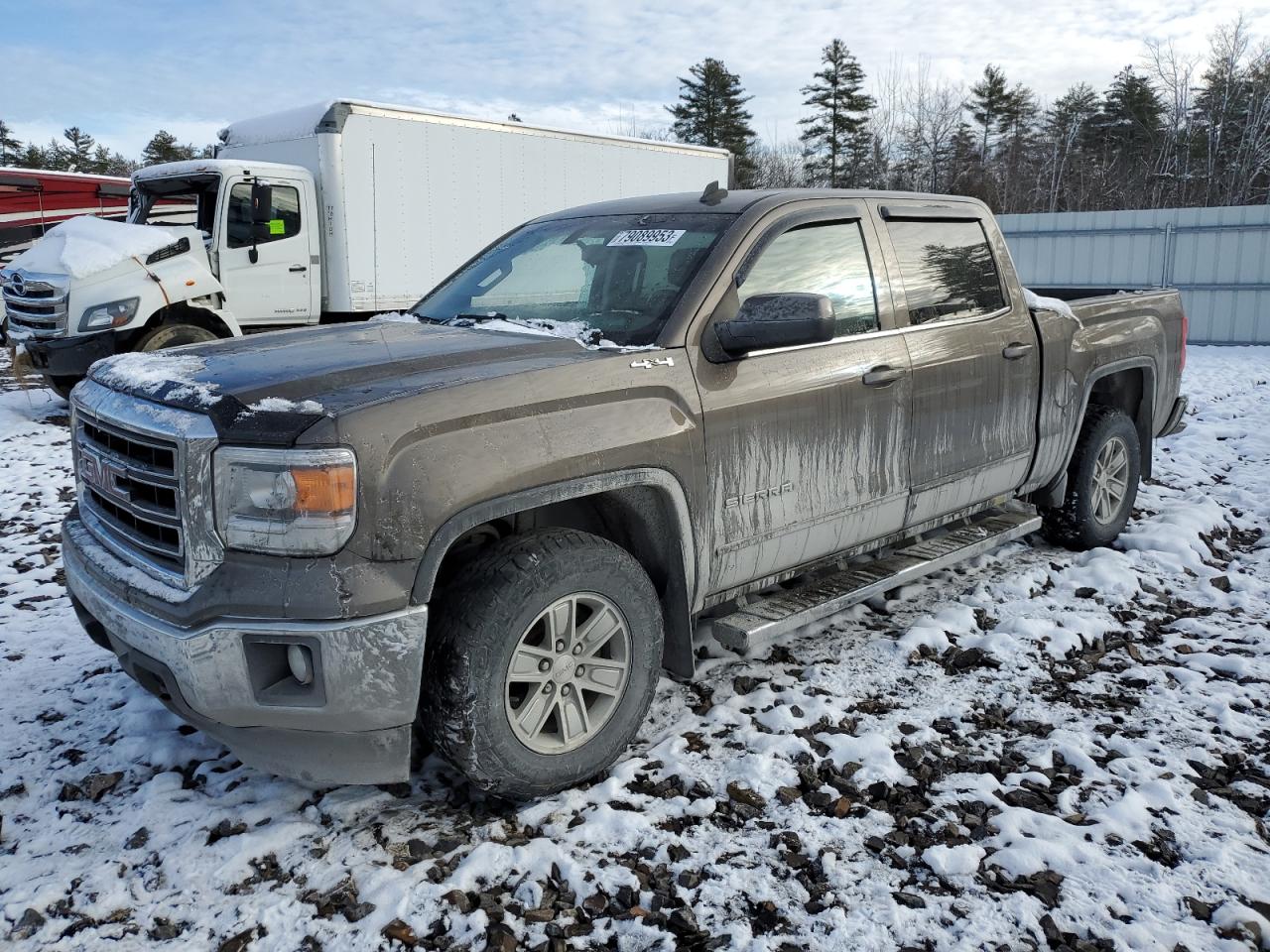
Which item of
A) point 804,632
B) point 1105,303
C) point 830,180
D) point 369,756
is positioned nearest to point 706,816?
point 369,756

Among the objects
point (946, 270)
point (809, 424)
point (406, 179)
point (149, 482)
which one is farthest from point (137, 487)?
point (406, 179)

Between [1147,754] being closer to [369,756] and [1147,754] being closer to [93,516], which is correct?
[369,756]

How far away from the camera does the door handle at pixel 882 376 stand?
383 cm

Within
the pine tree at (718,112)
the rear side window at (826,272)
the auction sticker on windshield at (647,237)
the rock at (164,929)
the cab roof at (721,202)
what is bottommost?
the rock at (164,929)

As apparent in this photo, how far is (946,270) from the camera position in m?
4.48

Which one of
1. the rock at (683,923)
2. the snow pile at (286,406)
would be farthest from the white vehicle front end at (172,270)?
the rock at (683,923)

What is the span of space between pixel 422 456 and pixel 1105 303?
432 centimetres

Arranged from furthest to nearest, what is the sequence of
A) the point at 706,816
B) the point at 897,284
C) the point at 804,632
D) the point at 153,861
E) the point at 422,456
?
1. the point at 804,632
2. the point at 897,284
3. the point at 706,816
4. the point at 153,861
5. the point at 422,456

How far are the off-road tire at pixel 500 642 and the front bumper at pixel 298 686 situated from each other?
0.13 metres

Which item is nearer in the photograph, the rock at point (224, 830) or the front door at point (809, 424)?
the rock at point (224, 830)

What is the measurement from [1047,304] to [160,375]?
13.8 feet

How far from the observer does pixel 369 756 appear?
8.83 ft

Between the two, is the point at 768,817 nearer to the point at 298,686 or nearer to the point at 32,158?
the point at 298,686

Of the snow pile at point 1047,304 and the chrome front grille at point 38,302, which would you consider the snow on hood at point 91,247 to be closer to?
the chrome front grille at point 38,302
